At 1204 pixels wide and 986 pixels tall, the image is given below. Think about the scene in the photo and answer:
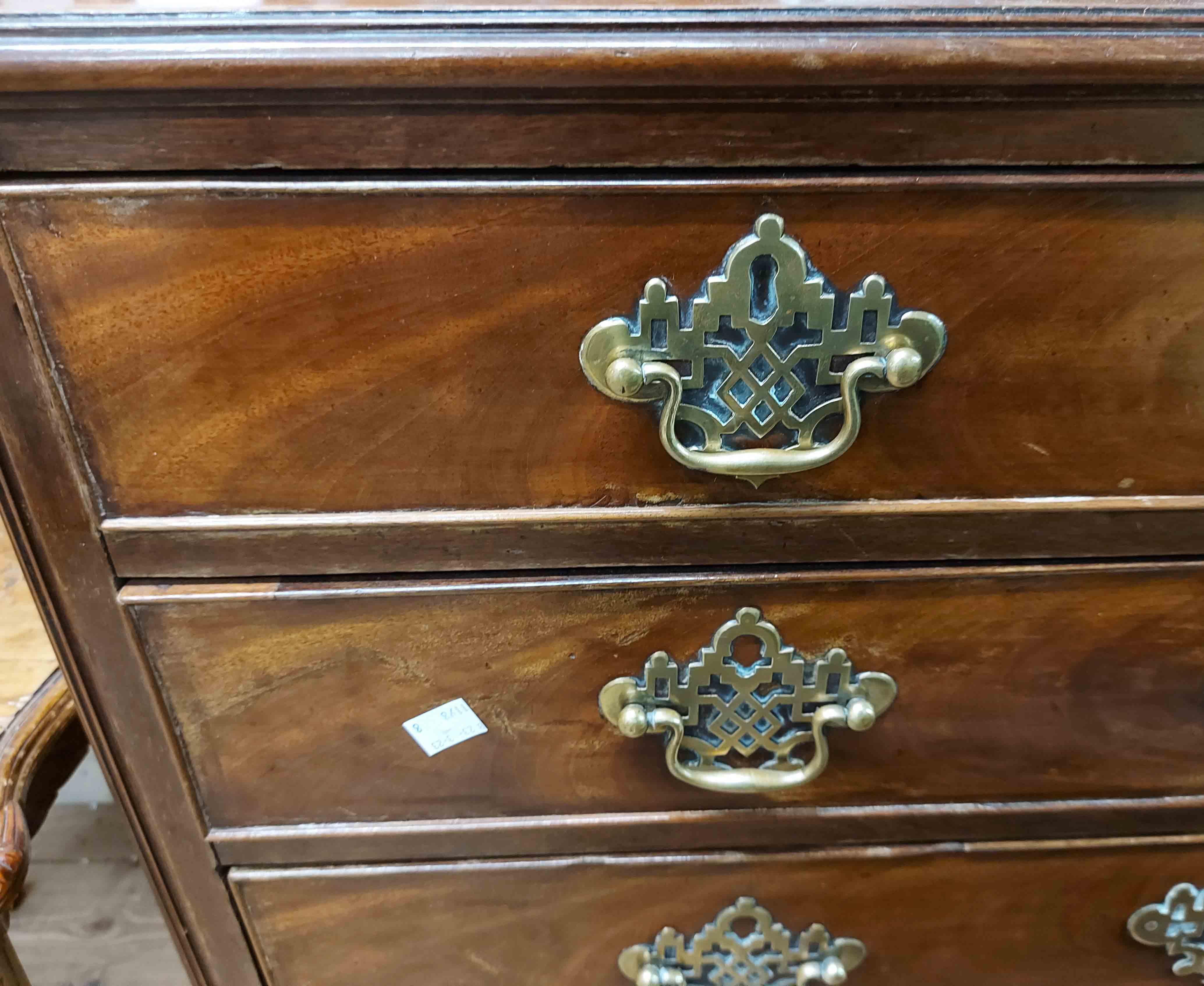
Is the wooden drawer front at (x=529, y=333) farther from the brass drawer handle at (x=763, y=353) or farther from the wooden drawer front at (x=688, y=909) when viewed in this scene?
the wooden drawer front at (x=688, y=909)

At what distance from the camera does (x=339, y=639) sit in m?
0.45

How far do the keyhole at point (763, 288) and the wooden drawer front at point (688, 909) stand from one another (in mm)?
344

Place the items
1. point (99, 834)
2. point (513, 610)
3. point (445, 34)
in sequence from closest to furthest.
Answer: point (445, 34)
point (513, 610)
point (99, 834)

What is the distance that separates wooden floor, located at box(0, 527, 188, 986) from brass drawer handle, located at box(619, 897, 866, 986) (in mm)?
601

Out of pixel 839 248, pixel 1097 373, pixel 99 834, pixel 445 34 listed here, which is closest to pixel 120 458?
pixel 445 34

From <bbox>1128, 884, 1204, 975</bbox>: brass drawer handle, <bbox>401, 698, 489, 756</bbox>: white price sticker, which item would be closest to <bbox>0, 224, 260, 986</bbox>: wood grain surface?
<bbox>401, 698, 489, 756</bbox>: white price sticker

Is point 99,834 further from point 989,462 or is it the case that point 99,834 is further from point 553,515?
point 989,462

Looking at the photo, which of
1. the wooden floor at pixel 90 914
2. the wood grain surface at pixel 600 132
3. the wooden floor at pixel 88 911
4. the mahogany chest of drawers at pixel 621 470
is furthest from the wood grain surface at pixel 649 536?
the wooden floor at pixel 90 914

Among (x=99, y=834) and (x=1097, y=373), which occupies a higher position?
(x=1097, y=373)

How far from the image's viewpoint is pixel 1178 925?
1.80 ft

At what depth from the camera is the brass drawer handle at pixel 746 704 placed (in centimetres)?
46

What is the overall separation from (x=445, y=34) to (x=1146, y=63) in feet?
0.89

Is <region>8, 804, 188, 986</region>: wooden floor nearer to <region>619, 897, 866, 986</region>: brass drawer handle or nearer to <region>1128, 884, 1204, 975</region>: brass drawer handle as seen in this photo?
<region>619, 897, 866, 986</region>: brass drawer handle

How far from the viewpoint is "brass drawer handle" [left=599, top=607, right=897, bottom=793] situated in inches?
17.9
